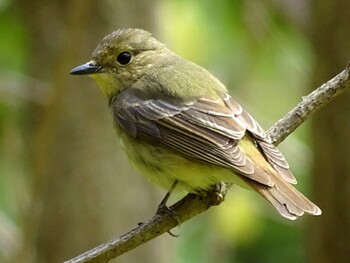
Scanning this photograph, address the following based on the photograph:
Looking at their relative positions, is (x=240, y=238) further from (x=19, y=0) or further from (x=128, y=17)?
(x=19, y=0)

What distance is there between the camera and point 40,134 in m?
4.37

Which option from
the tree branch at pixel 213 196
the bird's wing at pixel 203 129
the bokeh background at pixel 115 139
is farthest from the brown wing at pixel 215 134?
the bokeh background at pixel 115 139

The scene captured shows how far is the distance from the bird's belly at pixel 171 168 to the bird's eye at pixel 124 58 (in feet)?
1.61

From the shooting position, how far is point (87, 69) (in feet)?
13.8

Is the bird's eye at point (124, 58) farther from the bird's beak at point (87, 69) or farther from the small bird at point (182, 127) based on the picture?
the bird's beak at point (87, 69)

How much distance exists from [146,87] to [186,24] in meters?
1.63

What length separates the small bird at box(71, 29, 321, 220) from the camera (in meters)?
3.59

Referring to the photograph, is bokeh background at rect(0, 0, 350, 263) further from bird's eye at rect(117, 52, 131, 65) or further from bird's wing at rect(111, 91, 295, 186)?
bird's wing at rect(111, 91, 295, 186)

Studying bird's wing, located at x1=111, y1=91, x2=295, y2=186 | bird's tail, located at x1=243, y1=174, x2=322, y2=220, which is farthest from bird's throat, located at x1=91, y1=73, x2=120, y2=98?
bird's tail, located at x1=243, y1=174, x2=322, y2=220

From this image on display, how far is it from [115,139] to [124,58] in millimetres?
872

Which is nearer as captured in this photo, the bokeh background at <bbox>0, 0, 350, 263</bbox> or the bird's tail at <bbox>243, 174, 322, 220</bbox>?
the bird's tail at <bbox>243, 174, 322, 220</bbox>

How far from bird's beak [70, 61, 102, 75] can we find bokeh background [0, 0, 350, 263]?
105 mm

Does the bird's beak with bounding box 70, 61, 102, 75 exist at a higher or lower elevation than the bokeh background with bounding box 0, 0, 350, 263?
higher

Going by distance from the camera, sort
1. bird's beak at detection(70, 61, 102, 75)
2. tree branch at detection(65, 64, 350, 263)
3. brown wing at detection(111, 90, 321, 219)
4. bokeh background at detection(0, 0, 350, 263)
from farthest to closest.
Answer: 1. bokeh background at detection(0, 0, 350, 263)
2. bird's beak at detection(70, 61, 102, 75)
3. brown wing at detection(111, 90, 321, 219)
4. tree branch at detection(65, 64, 350, 263)
